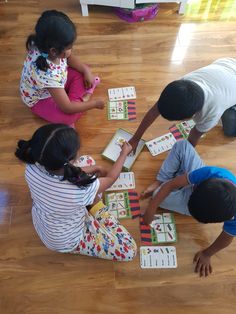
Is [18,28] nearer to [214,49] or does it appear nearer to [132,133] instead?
[132,133]

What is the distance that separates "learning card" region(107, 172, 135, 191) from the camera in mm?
1682

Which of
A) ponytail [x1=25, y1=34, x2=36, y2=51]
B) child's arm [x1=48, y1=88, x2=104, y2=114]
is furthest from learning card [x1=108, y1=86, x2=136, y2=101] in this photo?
ponytail [x1=25, y1=34, x2=36, y2=51]

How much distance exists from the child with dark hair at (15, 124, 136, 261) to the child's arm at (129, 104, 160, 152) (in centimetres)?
18

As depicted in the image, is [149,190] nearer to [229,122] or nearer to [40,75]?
[229,122]

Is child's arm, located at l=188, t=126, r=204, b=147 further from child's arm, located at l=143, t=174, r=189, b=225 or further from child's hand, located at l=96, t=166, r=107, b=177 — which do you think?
child's hand, located at l=96, t=166, r=107, b=177

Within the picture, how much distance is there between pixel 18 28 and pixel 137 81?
1022 mm

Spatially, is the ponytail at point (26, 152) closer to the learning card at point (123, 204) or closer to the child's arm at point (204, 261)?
the learning card at point (123, 204)

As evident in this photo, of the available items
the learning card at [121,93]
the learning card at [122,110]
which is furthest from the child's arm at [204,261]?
the learning card at [121,93]

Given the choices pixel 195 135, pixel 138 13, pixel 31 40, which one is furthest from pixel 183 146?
pixel 138 13

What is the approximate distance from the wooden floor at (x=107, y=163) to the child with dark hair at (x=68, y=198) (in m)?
0.11

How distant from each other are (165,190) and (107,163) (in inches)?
18.8

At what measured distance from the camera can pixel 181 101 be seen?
130cm

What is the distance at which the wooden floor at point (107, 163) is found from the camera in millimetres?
1423

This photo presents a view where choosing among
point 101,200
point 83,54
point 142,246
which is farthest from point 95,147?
point 83,54
